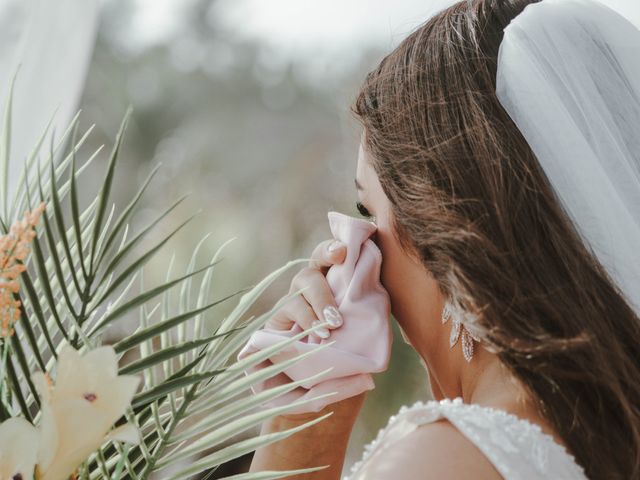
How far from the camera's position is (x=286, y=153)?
7844 mm

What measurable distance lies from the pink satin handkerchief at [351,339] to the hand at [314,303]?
0.5 inches

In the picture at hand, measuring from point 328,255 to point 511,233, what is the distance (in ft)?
1.12

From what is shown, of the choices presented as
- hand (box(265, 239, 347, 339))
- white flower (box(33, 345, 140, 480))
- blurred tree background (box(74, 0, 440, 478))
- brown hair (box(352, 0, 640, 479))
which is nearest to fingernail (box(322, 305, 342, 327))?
hand (box(265, 239, 347, 339))

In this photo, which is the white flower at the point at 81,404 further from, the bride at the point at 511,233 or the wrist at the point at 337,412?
the wrist at the point at 337,412

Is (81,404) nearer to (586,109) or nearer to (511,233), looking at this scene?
(511,233)

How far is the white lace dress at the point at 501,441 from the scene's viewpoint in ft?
2.78

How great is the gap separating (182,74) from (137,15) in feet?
3.30

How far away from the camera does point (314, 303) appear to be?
3.83 ft

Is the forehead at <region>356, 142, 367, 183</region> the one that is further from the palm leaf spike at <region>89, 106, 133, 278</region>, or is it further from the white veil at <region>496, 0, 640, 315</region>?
the palm leaf spike at <region>89, 106, 133, 278</region>

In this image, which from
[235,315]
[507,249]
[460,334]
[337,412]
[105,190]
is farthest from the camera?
[337,412]

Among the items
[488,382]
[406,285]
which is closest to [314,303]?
[406,285]

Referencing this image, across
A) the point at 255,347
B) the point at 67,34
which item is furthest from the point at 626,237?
the point at 67,34

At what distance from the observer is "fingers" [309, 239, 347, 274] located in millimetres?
1187

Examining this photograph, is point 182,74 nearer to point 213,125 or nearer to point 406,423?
point 213,125
